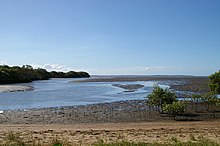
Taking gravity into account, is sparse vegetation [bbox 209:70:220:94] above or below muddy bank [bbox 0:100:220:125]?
above

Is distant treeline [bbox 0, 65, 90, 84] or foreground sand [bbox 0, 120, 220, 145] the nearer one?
foreground sand [bbox 0, 120, 220, 145]

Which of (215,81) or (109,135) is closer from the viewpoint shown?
(109,135)

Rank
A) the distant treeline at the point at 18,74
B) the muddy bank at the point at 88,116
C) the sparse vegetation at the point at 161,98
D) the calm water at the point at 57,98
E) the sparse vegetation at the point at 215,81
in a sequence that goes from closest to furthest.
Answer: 1. the muddy bank at the point at 88,116
2. the sparse vegetation at the point at 215,81
3. the sparse vegetation at the point at 161,98
4. the calm water at the point at 57,98
5. the distant treeline at the point at 18,74

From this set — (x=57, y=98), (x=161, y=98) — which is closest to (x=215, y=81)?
(x=161, y=98)

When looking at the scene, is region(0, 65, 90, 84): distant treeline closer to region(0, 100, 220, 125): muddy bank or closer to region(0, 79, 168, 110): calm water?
region(0, 79, 168, 110): calm water

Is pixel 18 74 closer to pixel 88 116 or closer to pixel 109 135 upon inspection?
pixel 88 116

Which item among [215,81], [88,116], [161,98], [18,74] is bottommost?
[88,116]

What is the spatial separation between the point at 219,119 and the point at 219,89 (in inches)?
153

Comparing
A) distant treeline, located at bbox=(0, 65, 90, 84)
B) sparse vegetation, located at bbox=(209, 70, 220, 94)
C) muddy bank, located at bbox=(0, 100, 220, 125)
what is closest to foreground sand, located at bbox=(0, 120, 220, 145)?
muddy bank, located at bbox=(0, 100, 220, 125)

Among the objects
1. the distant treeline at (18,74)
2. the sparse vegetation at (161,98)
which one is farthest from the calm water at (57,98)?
the distant treeline at (18,74)

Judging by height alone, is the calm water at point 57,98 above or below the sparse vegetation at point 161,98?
below

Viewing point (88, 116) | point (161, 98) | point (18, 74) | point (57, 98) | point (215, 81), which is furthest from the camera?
point (18, 74)

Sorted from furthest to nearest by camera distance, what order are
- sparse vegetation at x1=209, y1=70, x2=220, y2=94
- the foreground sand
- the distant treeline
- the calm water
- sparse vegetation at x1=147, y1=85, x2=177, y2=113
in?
1. the distant treeline
2. the calm water
3. sparse vegetation at x1=147, y1=85, x2=177, y2=113
4. sparse vegetation at x1=209, y1=70, x2=220, y2=94
5. the foreground sand

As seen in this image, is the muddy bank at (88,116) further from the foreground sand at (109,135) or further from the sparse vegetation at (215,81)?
the foreground sand at (109,135)
